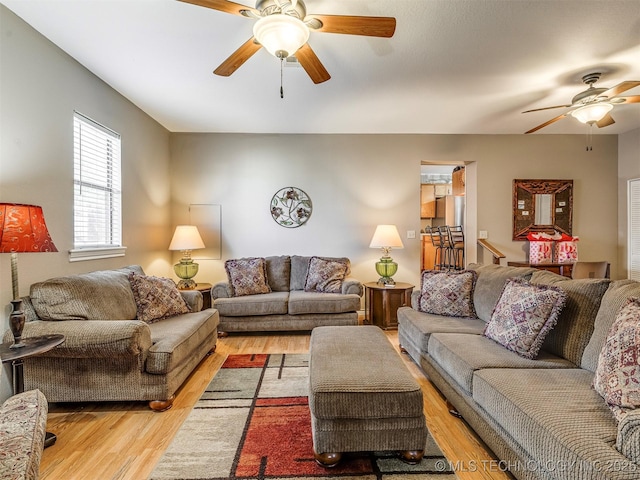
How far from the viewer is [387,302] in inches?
165

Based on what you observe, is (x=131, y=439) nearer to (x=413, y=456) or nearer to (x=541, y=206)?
(x=413, y=456)

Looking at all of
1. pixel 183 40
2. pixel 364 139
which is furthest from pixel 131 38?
pixel 364 139

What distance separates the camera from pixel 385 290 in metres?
4.18

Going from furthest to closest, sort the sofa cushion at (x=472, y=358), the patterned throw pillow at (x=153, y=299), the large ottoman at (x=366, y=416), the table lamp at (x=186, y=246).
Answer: the table lamp at (x=186, y=246) → the patterned throw pillow at (x=153, y=299) → the sofa cushion at (x=472, y=358) → the large ottoman at (x=366, y=416)

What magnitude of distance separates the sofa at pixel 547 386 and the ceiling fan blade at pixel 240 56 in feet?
7.75

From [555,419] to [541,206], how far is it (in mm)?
4610

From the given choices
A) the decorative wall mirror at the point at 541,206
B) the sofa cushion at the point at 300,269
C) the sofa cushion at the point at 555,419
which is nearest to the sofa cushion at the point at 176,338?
the sofa cushion at the point at 300,269

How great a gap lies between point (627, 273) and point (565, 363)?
4.40 metres

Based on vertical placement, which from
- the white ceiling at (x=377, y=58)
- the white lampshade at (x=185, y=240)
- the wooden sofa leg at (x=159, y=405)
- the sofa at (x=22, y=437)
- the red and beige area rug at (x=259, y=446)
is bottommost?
the red and beige area rug at (x=259, y=446)

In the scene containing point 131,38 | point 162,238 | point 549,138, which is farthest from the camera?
point 549,138

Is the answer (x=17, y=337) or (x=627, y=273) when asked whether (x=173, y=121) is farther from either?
(x=627, y=273)

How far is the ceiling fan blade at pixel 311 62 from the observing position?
6.86 feet

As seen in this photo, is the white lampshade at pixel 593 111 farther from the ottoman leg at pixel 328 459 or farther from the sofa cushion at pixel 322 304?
the ottoman leg at pixel 328 459

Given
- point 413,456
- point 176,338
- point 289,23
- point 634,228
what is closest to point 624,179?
point 634,228
